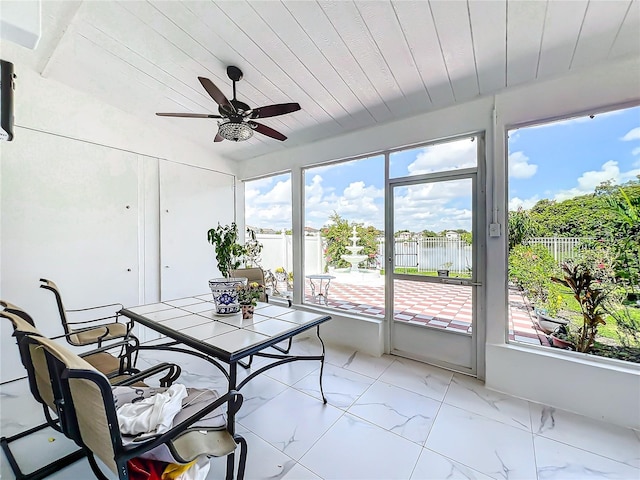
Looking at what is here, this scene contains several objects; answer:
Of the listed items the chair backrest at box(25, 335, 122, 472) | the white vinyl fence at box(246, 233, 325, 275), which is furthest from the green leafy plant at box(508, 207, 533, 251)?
the chair backrest at box(25, 335, 122, 472)

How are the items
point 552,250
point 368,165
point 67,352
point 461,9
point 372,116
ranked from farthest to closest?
point 368,165, point 372,116, point 552,250, point 461,9, point 67,352

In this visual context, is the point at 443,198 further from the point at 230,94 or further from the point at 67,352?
the point at 67,352

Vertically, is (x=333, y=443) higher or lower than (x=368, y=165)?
lower

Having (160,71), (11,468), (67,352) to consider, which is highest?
(160,71)

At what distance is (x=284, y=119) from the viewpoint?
3.20 meters

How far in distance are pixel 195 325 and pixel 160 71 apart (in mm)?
2422

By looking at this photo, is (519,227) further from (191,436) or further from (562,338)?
(191,436)

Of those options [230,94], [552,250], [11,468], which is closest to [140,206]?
[230,94]

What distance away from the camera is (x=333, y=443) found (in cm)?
A: 177

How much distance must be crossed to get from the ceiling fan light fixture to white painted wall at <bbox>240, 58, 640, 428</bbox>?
1705 millimetres

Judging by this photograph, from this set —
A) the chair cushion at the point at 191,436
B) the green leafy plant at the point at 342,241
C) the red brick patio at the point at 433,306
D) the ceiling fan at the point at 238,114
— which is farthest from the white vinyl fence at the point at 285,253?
the chair cushion at the point at 191,436

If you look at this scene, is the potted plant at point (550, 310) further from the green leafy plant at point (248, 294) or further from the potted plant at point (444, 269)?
the green leafy plant at point (248, 294)

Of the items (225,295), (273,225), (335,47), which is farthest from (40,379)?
(273,225)

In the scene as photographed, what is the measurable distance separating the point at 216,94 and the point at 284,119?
1.33 m
